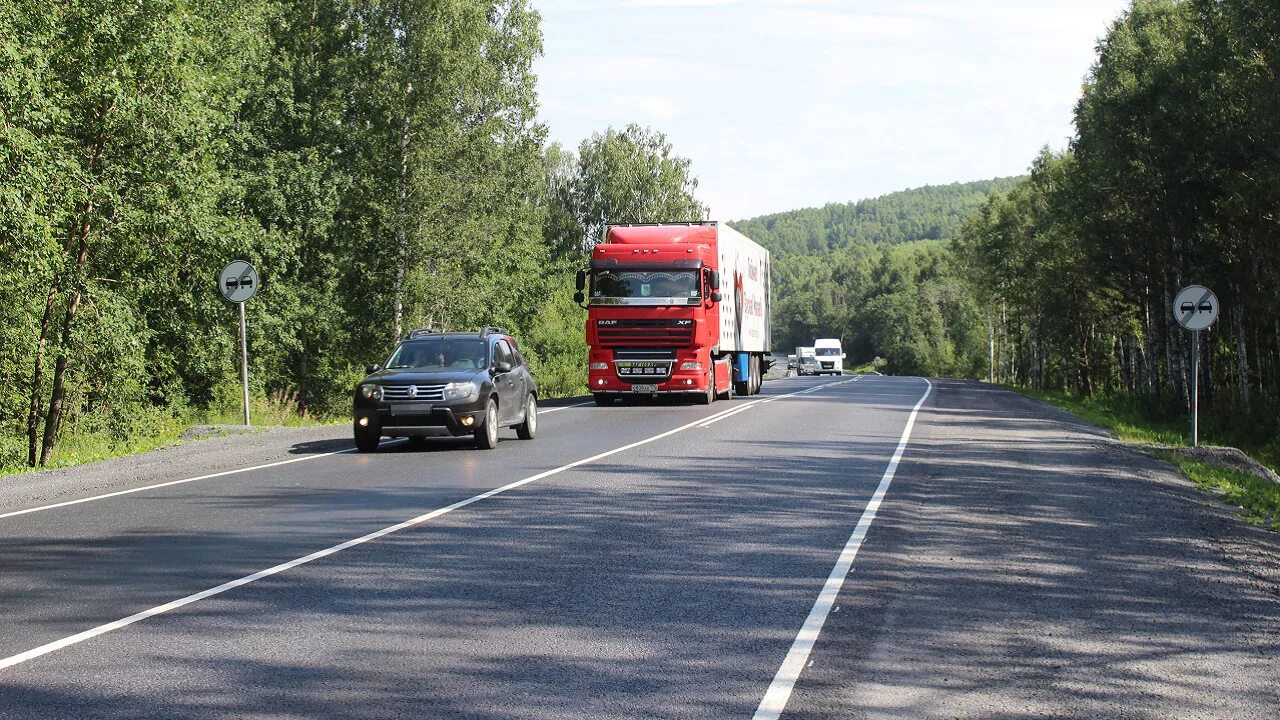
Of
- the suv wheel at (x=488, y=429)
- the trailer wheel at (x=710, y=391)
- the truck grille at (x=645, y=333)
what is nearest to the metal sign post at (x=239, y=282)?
the suv wheel at (x=488, y=429)

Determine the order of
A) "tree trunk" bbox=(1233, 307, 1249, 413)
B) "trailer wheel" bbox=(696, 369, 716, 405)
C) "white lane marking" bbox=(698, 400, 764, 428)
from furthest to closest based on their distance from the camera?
"tree trunk" bbox=(1233, 307, 1249, 413) → "trailer wheel" bbox=(696, 369, 716, 405) → "white lane marking" bbox=(698, 400, 764, 428)

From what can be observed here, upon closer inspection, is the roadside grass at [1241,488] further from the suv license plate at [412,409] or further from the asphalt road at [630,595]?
the suv license plate at [412,409]

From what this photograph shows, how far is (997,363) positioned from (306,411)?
8663cm

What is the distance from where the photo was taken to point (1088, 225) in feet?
148

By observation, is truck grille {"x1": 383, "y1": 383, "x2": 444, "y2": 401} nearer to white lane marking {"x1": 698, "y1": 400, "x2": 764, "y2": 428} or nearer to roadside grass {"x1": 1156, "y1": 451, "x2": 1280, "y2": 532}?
white lane marking {"x1": 698, "y1": 400, "x2": 764, "y2": 428}

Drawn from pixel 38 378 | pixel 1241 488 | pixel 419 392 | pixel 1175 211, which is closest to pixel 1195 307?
pixel 1241 488

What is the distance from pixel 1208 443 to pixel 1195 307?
25.3 feet

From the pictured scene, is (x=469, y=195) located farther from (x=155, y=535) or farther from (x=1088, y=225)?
(x=155, y=535)

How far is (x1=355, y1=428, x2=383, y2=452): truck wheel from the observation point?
1881 centimetres

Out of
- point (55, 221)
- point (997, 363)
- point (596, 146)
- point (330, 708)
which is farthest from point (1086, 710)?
point (997, 363)

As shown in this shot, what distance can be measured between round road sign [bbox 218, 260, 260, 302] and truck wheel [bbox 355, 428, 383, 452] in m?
5.24

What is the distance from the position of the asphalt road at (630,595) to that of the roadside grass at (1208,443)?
19.8 inches

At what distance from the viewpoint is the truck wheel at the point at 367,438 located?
18.8 metres

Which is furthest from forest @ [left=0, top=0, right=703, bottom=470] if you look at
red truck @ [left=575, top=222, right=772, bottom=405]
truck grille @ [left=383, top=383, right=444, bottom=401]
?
red truck @ [left=575, top=222, right=772, bottom=405]
